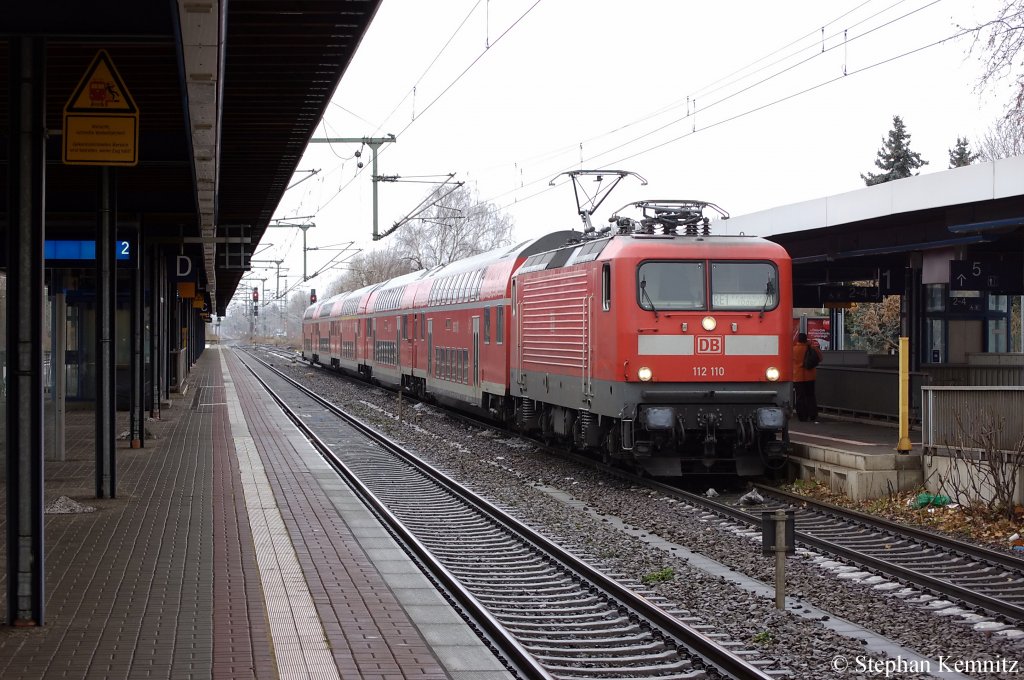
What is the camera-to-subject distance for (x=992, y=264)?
54.7 ft

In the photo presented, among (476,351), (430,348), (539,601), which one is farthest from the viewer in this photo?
(430,348)

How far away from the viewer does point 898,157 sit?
197ft

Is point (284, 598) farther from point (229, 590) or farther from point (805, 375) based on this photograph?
point (805, 375)

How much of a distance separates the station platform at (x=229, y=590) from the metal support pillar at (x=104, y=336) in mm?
360

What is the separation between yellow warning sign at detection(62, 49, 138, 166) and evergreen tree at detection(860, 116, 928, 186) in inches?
2183

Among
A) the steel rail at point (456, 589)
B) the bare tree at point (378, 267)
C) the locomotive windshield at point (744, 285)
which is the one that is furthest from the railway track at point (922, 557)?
the bare tree at point (378, 267)

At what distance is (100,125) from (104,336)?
4.40 metres

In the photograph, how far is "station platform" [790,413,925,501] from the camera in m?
12.6

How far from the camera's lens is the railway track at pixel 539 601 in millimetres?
6633

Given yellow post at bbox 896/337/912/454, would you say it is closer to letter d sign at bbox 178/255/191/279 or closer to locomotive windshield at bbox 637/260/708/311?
locomotive windshield at bbox 637/260/708/311

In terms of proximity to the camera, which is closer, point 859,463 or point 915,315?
point 859,463

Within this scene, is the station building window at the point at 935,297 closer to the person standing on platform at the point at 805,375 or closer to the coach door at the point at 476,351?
the person standing on platform at the point at 805,375

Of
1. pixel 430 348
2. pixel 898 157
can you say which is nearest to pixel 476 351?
pixel 430 348

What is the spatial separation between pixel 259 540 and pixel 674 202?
7366 mm
